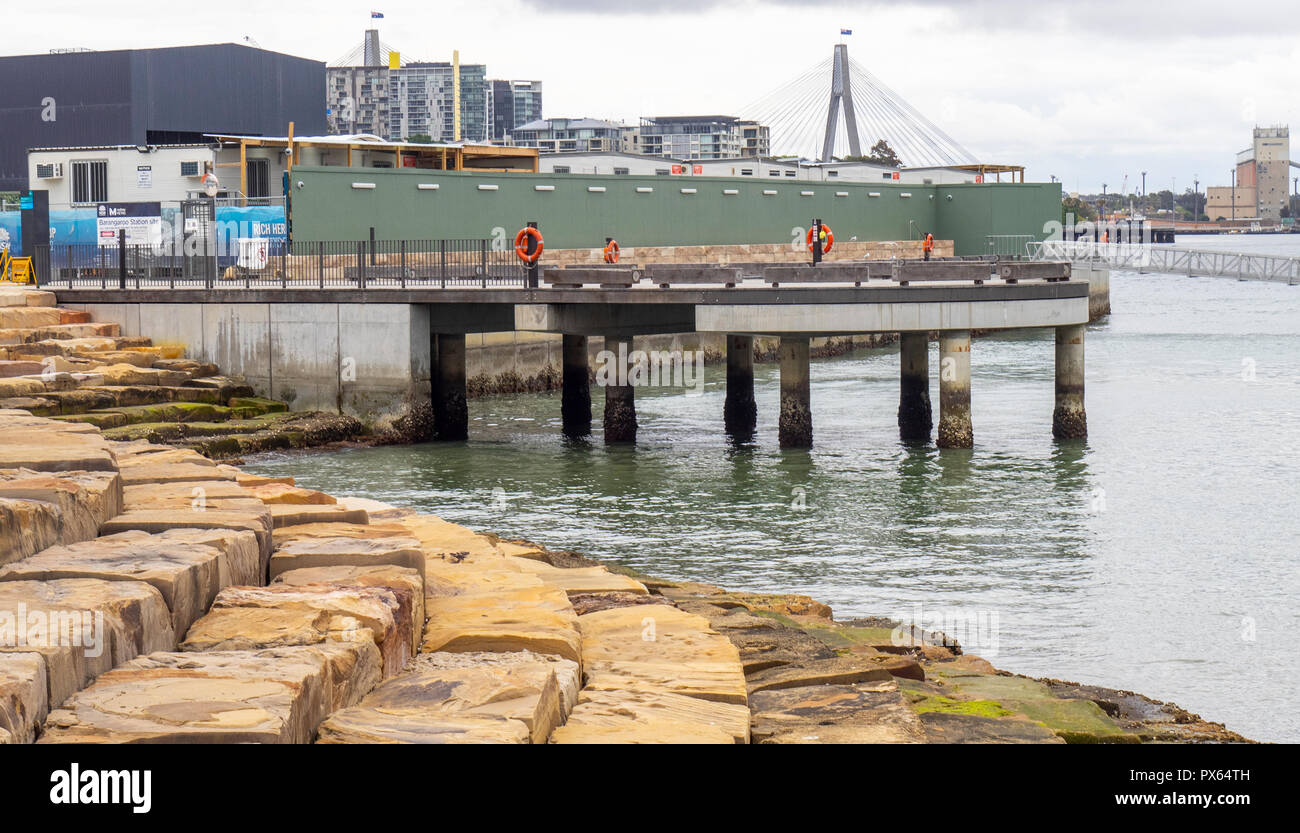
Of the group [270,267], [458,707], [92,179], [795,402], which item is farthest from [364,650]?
[92,179]

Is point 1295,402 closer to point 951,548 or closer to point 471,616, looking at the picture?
point 951,548

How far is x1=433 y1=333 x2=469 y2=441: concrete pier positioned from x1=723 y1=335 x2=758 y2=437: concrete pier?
611 centimetres

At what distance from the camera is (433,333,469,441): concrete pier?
118 ft

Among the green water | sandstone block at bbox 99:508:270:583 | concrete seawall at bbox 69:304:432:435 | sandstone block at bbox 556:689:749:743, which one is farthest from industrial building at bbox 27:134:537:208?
sandstone block at bbox 556:689:749:743

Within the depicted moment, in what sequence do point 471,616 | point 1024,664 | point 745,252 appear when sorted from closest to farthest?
1. point 471,616
2. point 1024,664
3. point 745,252

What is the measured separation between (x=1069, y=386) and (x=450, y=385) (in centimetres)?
1394

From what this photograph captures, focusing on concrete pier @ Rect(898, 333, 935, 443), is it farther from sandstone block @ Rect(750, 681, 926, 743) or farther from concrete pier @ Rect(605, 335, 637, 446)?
sandstone block @ Rect(750, 681, 926, 743)

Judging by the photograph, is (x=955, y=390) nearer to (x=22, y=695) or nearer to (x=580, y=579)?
(x=580, y=579)

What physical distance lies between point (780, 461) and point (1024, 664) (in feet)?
51.3

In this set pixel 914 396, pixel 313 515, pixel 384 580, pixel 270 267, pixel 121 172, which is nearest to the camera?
pixel 384 580

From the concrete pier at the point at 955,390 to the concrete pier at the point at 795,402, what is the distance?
2.79 m

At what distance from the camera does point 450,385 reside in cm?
3641
